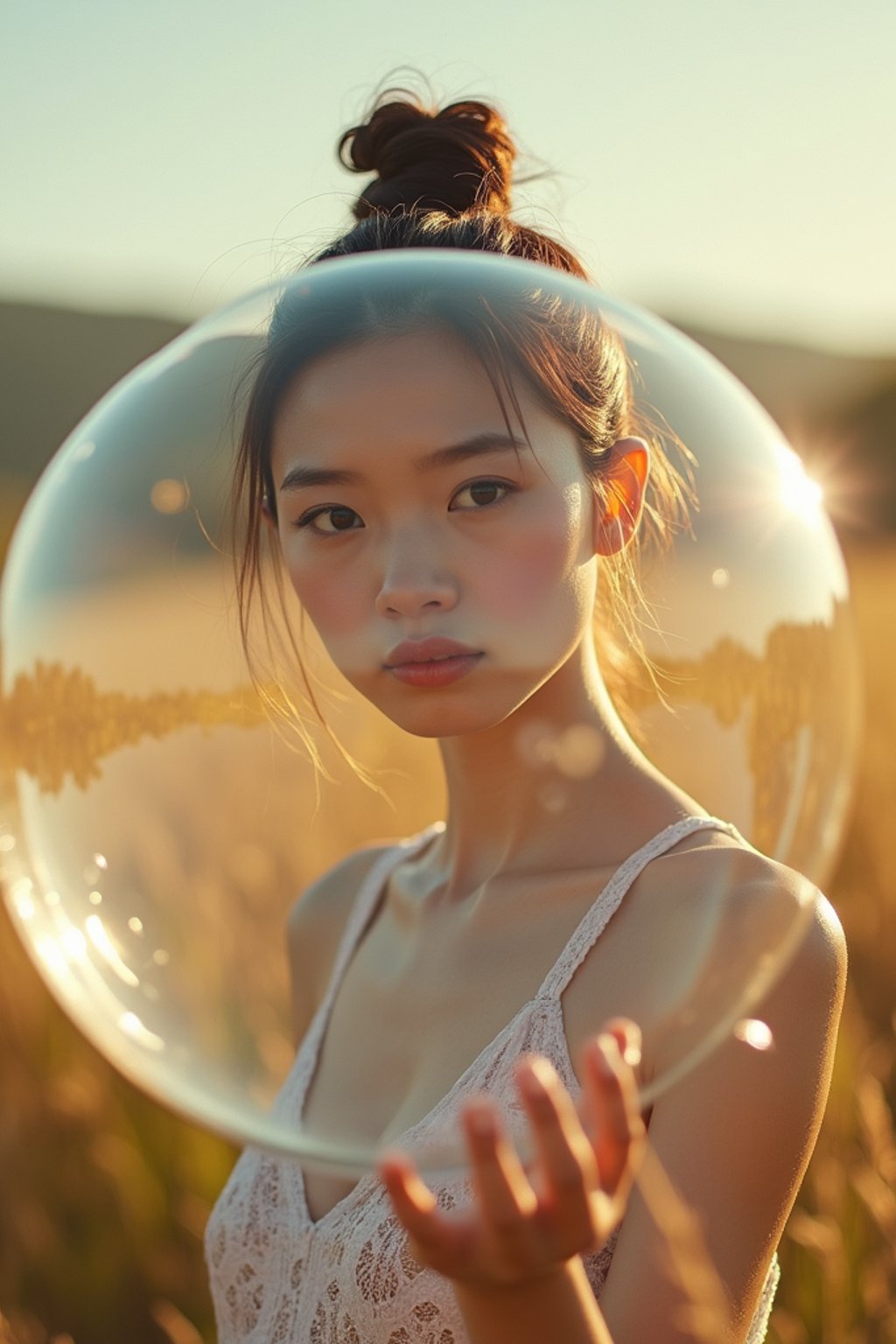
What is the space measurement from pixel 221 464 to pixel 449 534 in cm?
32

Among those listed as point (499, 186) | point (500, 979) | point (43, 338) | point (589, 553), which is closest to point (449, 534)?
point (589, 553)

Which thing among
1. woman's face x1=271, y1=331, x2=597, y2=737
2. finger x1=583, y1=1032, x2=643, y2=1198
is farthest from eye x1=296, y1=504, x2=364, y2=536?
finger x1=583, y1=1032, x2=643, y2=1198

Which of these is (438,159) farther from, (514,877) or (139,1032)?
(139,1032)

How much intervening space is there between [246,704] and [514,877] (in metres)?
0.38

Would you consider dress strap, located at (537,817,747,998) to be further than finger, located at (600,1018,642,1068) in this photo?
Yes

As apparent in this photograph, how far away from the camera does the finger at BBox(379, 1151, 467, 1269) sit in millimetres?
1019

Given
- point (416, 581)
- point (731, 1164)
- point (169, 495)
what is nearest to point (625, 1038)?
point (731, 1164)

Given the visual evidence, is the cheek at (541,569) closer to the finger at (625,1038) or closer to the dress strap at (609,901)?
the dress strap at (609,901)

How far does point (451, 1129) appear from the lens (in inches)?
51.4

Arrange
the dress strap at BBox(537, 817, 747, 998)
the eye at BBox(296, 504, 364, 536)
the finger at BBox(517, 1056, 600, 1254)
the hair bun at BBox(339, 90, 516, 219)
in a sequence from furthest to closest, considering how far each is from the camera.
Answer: the hair bun at BBox(339, 90, 516, 219) → the dress strap at BBox(537, 817, 747, 998) → the eye at BBox(296, 504, 364, 536) → the finger at BBox(517, 1056, 600, 1254)

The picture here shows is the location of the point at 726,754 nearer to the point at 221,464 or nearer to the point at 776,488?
the point at 776,488

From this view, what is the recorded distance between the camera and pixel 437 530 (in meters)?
1.28

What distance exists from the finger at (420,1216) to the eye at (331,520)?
60 cm

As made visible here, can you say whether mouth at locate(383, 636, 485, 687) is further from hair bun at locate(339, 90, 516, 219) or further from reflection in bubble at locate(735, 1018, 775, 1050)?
hair bun at locate(339, 90, 516, 219)
